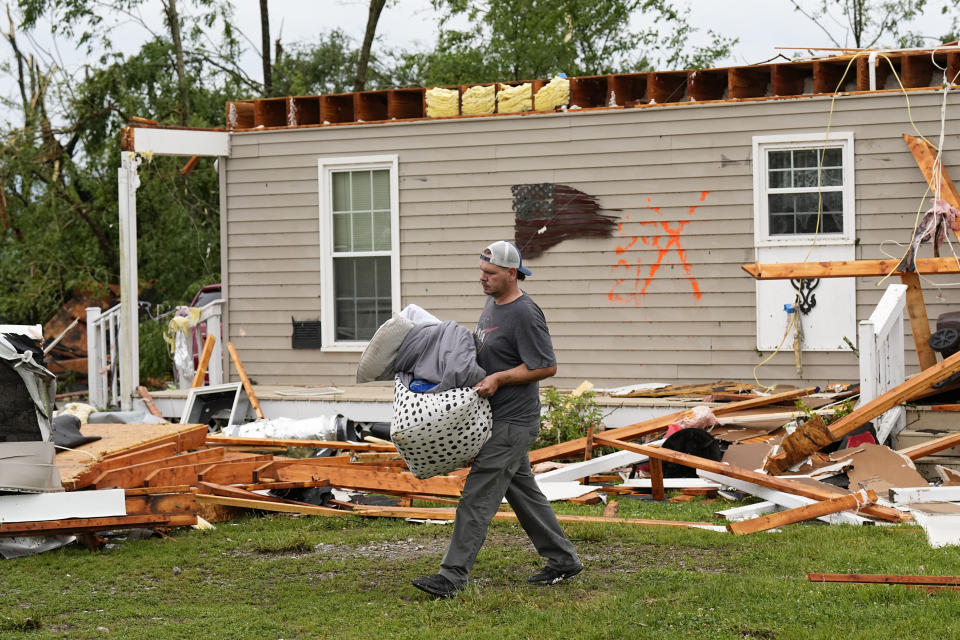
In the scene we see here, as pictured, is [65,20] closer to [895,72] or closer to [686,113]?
[686,113]

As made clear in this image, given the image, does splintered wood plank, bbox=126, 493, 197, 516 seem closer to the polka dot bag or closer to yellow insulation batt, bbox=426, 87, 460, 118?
the polka dot bag

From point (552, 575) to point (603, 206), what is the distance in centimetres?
659

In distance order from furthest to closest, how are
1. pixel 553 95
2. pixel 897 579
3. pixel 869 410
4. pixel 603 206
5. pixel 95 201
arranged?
pixel 95 201, pixel 553 95, pixel 603 206, pixel 869 410, pixel 897 579

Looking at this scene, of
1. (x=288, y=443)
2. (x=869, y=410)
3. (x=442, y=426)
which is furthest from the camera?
(x=288, y=443)

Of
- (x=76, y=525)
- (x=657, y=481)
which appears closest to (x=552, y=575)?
(x=657, y=481)

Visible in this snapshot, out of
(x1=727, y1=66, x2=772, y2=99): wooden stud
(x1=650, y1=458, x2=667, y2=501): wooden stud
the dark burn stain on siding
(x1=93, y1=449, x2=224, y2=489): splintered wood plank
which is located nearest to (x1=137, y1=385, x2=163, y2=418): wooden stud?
(x1=93, y1=449, x2=224, y2=489): splintered wood plank

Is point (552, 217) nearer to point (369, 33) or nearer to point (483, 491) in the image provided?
point (483, 491)

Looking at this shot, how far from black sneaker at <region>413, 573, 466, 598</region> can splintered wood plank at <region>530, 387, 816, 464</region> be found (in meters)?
3.51

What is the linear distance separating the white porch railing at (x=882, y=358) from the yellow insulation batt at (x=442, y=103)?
5.16 m

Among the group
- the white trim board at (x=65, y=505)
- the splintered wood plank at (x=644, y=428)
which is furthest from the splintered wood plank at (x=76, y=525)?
the splintered wood plank at (x=644, y=428)

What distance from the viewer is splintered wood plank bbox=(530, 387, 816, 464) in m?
8.66

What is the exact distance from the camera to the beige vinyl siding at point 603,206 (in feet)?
34.3

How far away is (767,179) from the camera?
35.3 ft

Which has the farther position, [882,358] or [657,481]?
[882,358]
